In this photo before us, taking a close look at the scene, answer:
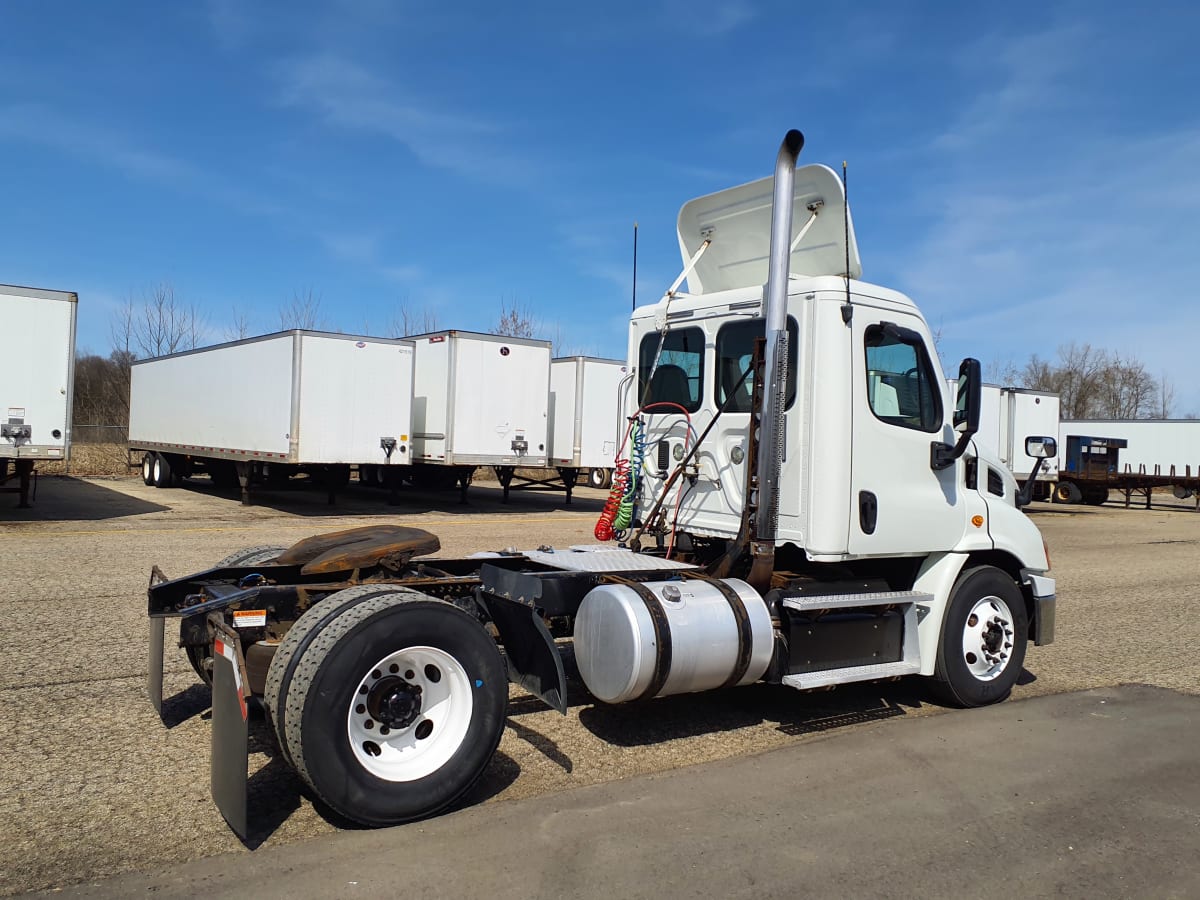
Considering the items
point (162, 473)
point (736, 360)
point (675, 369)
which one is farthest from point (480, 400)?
point (736, 360)

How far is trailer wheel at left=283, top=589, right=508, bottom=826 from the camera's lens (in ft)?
12.8

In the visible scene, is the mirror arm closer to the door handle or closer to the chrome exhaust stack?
the door handle

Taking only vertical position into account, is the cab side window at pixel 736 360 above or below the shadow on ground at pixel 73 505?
above

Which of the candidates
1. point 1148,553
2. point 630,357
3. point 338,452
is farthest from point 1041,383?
point 630,357

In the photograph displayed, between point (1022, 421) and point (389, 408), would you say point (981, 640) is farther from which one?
point (1022, 421)

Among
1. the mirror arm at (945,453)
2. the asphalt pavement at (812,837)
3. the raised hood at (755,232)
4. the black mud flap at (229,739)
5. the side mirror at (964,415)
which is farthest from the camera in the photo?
the mirror arm at (945,453)

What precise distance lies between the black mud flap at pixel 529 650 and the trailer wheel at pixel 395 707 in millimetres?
336

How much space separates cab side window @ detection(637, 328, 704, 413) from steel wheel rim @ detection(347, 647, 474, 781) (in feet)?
9.40

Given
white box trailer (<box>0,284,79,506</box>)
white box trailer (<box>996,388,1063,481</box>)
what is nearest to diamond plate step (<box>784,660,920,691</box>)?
white box trailer (<box>0,284,79,506</box>)

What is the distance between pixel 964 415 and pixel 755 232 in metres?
1.83

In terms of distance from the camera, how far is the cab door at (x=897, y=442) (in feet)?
19.0

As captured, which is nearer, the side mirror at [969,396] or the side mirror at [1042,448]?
the side mirror at [969,396]

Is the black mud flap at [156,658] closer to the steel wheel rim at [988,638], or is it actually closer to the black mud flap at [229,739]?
the black mud flap at [229,739]

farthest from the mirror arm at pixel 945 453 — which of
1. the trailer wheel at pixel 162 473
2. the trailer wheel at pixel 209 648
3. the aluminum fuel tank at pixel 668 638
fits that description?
the trailer wheel at pixel 162 473
